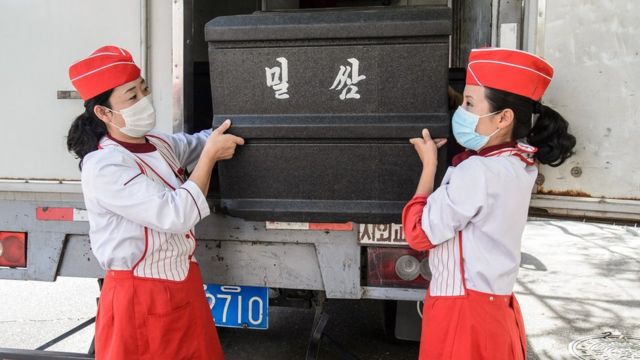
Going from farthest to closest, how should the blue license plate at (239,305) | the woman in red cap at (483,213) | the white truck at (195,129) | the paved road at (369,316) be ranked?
1. the paved road at (369,316)
2. the blue license plate at (239,305)
3. the white truck at (195,129)
4. the woman in red cap at (483,213)

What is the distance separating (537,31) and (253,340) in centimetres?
269

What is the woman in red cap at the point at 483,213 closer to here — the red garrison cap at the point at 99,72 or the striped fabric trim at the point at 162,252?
the striped fabric trim at the point at 162,252

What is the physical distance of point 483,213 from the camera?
1.62 m

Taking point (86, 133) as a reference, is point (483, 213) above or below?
below

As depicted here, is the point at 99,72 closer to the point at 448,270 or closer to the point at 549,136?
the point at 448,270

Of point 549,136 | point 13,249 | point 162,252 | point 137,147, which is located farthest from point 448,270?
point 13,249

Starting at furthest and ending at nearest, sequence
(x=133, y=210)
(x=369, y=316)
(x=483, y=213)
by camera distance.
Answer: (x=369, y=316) → (x=133, y=210) → (x=483, y=213)

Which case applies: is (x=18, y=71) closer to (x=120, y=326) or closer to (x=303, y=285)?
(x=120, y=326)

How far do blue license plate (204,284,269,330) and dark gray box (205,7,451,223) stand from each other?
471 millimetres

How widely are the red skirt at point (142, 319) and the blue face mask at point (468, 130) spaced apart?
0.97 m

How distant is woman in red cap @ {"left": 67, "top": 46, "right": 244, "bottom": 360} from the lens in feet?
5.81

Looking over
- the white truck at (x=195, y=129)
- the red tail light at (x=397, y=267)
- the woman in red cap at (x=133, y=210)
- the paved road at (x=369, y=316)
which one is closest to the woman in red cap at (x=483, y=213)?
the white truck at (x=195, y=129)

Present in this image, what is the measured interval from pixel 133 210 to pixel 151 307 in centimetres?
32

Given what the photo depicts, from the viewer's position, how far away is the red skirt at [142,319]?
6.03 feet
